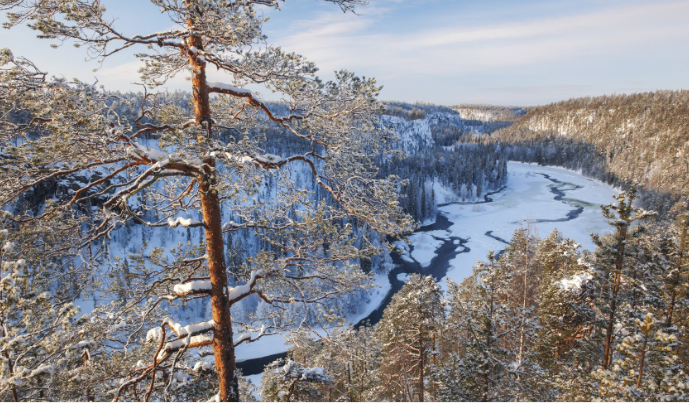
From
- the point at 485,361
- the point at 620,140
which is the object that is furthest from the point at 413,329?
the point at 620,140

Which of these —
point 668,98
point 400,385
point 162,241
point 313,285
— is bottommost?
point 162,241

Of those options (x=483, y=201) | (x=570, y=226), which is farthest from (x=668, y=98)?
(x=570, y=226)

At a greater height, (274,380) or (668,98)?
(668,98)

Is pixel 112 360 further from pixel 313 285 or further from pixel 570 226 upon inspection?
pixel 570 226

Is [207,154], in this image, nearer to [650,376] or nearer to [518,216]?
[650,376]

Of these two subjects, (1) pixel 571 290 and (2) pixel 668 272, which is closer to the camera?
(2) pixel 668 272

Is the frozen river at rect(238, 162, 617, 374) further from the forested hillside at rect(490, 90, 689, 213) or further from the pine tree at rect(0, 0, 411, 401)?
the pine tree at rect(0, 0, 411, 401)
